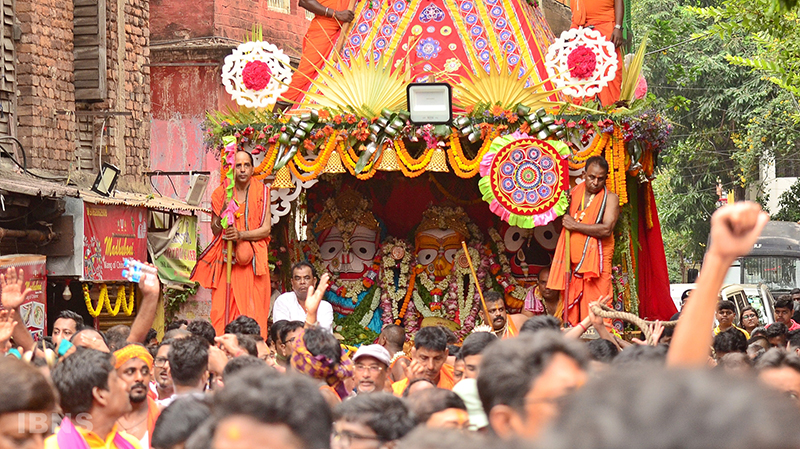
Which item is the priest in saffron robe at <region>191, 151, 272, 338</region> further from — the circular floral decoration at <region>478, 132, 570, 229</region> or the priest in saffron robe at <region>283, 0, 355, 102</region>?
the circular floral decoration at <region>478, 132, 570, 229</region>

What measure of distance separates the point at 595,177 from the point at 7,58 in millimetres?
7490

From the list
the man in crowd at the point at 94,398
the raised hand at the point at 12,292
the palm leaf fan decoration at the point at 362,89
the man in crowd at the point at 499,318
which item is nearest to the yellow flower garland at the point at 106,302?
the palm leaf fan decoration at the point at 362,89

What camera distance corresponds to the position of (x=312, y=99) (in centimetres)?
1084

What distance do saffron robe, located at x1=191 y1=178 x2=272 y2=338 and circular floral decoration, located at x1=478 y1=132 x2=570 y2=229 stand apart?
215 centimetres

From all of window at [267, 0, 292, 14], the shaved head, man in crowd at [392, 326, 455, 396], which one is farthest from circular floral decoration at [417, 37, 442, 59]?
window at [267, 0, 292, 14]

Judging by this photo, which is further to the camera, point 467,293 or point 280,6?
point 280,6

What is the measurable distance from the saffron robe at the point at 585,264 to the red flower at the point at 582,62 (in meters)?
1.03

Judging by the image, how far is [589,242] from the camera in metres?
9.94

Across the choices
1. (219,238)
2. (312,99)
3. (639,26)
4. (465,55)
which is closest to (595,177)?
(465,55)

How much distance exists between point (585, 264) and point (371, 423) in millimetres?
6996

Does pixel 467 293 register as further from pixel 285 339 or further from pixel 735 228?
pixel 735 228

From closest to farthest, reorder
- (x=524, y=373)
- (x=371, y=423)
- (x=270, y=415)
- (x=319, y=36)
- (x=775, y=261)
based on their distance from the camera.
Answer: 1. (x=270, y=415)
2. (x=524, y=373)
3. (x=371, y=423)
4. (x=319, y=36)
5. (x=775, y=261)

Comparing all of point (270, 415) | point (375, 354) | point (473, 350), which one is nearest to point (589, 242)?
point (375, 354)

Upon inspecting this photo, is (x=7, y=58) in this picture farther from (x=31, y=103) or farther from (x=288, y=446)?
(x=288, y=446)
